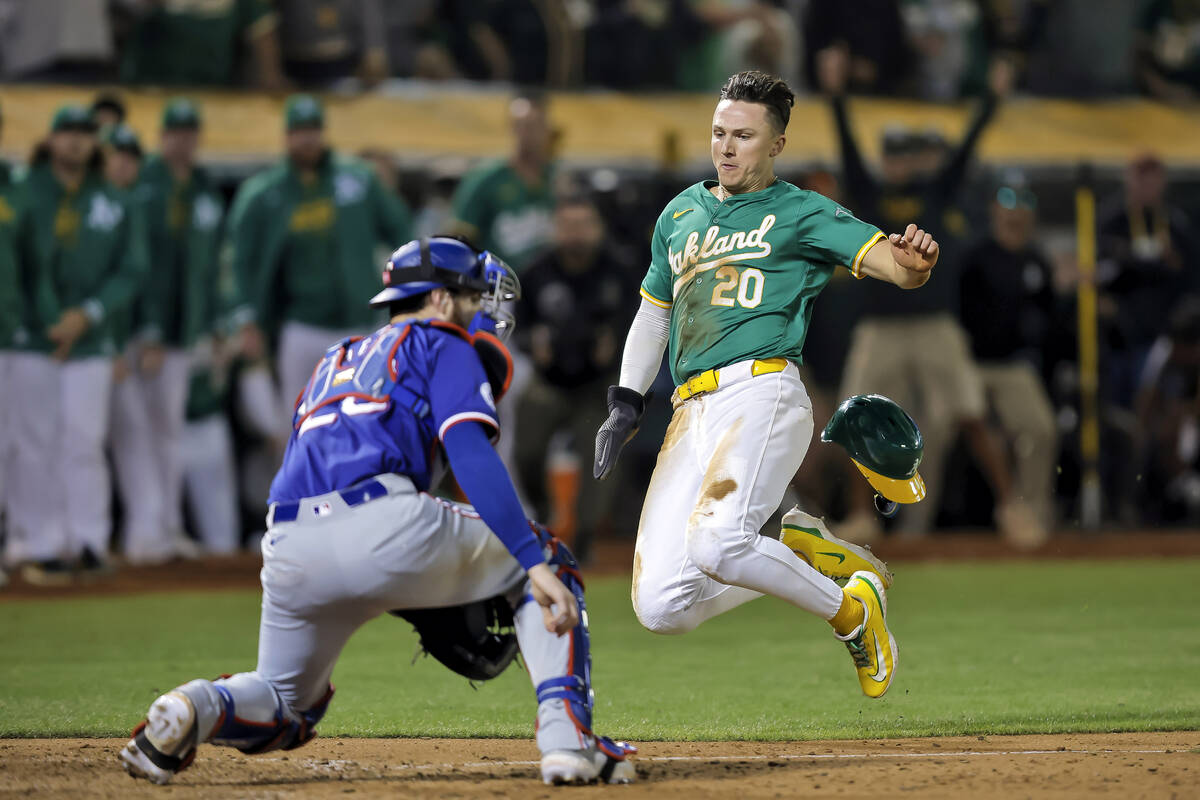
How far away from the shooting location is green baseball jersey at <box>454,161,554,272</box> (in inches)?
435

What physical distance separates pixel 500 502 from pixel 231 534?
25.3ft

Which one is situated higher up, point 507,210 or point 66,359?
point 507,210

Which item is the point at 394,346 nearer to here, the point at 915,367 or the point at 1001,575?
the point at 1001,575

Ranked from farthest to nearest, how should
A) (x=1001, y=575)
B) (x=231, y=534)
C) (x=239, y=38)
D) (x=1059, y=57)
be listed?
(x=1059, y=57) → (x=239, y=38) → (x=231, y=534) → (x=1001, y=575)

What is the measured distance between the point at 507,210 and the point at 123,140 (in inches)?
97.7

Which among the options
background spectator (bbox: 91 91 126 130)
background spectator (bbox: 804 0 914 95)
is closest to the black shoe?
background spectator (bbox: 91 91 126 130)

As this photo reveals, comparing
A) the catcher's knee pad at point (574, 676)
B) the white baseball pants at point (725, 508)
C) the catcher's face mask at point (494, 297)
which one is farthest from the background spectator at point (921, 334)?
the catcher's knee pad at point (574, 676)

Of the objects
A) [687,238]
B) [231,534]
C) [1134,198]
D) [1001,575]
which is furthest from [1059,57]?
[687,238]

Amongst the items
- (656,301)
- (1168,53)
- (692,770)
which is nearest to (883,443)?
(656,301)

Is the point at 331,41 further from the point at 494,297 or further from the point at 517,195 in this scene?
the point at 494,297

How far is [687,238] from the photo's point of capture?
18.3 feet

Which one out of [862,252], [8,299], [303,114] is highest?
[862,252]

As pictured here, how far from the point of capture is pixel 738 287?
214 inches

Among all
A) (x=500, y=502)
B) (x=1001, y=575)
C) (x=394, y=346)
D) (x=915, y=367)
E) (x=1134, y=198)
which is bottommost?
(x=1001, y=575)
